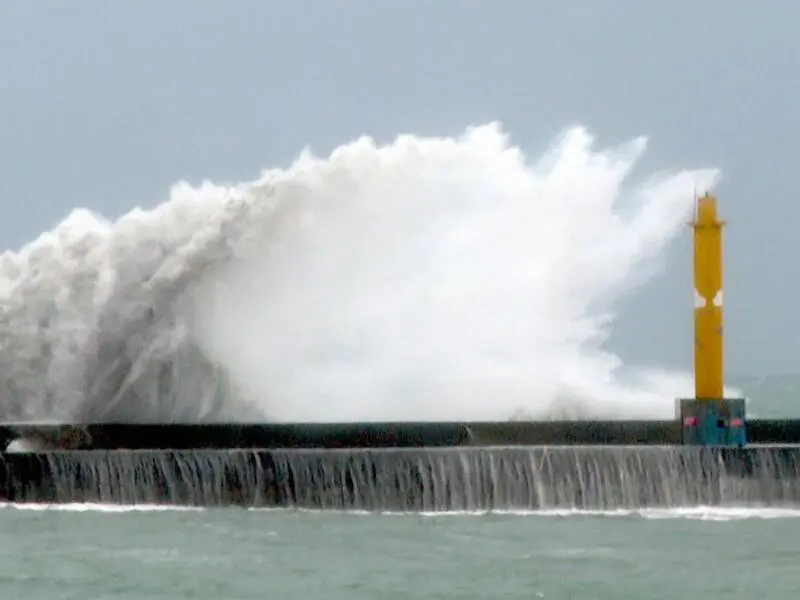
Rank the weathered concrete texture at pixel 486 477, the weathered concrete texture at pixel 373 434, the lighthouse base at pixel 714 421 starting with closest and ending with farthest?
the weathered concrete texture at pixel 486 477 → the lighthouse base at pixel 714 421 → the weathered concrete texture at pixel 373 434

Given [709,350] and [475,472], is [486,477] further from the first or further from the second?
[709,350]

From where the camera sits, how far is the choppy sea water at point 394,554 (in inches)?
538

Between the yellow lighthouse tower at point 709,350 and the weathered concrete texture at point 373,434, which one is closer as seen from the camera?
the yellow lighthouse tower at point 709,350

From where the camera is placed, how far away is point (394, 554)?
15.1 metres

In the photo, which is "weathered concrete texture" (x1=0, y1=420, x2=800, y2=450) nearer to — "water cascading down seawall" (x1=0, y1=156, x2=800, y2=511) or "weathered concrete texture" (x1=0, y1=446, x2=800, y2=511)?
"water cascading down seawall" (x1=0, y1=156, x2=800, y2=511)

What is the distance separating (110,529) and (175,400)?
6667 mm

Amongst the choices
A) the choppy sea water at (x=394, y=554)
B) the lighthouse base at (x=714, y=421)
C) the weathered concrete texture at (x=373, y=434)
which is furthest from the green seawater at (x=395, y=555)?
the weathered concrete texture at (x=373, y=434)

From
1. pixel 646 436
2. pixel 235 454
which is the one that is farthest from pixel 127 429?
pixel 646 436

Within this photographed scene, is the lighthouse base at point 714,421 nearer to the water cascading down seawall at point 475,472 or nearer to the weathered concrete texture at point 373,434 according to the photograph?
the water cascading down seawall at point 475,472

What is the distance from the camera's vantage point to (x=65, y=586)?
13852mm

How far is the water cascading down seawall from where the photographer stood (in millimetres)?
17781

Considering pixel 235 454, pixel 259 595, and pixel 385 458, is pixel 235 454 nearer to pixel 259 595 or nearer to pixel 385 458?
pixel 385 458

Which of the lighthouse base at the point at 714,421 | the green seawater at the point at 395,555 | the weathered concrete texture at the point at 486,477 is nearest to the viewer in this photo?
the green seawater at the point at 395,555

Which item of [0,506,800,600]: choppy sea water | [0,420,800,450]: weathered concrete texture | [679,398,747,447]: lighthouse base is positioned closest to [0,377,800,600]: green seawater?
[0,506,800,600]: choppy sea water
